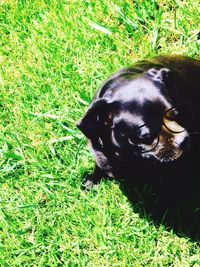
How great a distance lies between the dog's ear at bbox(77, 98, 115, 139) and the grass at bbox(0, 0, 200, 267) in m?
0.77

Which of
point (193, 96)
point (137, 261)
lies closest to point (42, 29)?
point (193, 96)

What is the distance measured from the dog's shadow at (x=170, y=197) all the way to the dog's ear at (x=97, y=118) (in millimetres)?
421

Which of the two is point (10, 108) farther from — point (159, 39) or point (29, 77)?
point (159, 39)

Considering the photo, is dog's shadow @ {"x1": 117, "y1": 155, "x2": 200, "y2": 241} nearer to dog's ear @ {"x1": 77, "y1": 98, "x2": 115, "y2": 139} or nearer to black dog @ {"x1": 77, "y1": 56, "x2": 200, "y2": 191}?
black dog @ {"x1": 77, "y1": 56, "x2": 200, "y2": 191}

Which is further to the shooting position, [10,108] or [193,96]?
[10,108]

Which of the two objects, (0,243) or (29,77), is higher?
(29,77)

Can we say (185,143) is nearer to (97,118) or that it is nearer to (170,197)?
(97,118)

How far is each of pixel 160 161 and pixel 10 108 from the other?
2067 mm

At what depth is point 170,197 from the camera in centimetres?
369

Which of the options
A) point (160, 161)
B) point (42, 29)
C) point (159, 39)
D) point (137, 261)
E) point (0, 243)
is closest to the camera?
point (160, 161)

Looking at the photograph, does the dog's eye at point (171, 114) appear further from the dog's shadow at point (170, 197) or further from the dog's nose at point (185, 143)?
the dog's shadow at point (170, 197)

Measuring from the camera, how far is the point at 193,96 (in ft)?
10.8

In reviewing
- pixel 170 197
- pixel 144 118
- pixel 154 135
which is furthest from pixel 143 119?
pixel 170 197

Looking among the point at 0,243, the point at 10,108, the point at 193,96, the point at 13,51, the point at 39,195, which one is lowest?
the point at 0,243
